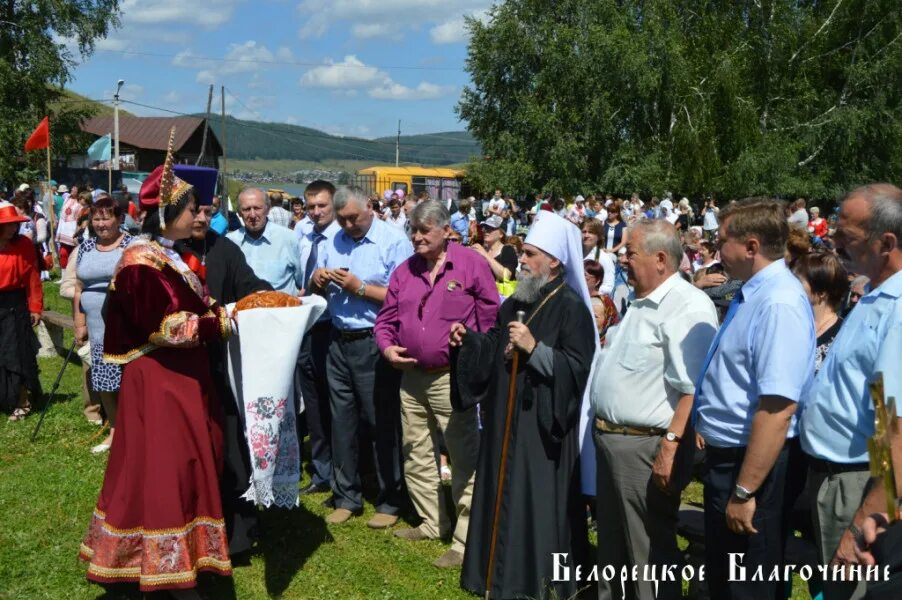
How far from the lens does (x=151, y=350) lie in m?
4.27

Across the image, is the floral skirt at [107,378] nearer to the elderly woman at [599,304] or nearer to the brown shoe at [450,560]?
the brown shoe at [450,560]

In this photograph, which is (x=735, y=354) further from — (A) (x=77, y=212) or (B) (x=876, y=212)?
(A) (x=77, y=212)

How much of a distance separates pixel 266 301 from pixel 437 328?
1093 mm

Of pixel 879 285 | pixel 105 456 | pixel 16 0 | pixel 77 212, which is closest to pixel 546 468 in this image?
pixel 879 285

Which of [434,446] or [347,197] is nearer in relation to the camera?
[434,446]

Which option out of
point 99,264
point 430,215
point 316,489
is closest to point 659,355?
point 430,215

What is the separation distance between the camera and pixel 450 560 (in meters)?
5.07

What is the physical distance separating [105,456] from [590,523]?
157 inches

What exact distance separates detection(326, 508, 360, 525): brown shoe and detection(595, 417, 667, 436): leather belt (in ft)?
7.97

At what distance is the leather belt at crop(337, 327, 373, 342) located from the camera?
18.9 feet

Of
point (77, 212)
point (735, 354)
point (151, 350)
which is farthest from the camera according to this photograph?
point (77, 212)

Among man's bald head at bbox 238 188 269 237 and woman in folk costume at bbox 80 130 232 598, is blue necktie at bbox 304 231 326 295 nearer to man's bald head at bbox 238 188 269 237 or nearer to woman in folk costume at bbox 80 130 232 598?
man's bald head at bbox 238 188 269 237

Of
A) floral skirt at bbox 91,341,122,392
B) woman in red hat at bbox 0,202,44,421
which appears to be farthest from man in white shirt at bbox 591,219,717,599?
woman in red hat at bbox 0,202,44,421

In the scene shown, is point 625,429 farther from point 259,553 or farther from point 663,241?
point 259,553
